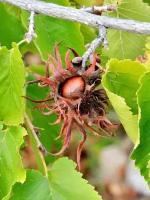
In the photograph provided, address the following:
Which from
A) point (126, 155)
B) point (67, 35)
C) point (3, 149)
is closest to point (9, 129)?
point (3, 149)

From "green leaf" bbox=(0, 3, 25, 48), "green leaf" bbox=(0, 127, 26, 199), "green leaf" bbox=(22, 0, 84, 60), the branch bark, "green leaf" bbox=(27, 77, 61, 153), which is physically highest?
the branch bark

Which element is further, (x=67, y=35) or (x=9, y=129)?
(x=67, y=35)

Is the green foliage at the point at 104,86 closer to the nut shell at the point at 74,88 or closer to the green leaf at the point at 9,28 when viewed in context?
the nut shell at the point at 74,88

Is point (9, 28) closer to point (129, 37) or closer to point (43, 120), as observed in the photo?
point (43, 120)

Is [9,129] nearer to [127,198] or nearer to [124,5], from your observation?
[124,5]

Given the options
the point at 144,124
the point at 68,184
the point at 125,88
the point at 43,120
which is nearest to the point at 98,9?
the point at 125,88

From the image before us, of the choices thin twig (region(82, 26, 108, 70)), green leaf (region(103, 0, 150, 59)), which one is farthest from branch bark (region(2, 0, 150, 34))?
green leaf (region(103, 0, 150, 59))

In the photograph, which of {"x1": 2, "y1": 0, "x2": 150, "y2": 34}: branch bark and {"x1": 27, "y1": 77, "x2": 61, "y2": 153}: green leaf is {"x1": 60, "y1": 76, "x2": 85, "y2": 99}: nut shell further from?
{"x1": 27, "y1": 77, "x2": 61, "y2": 153}: green leaf
